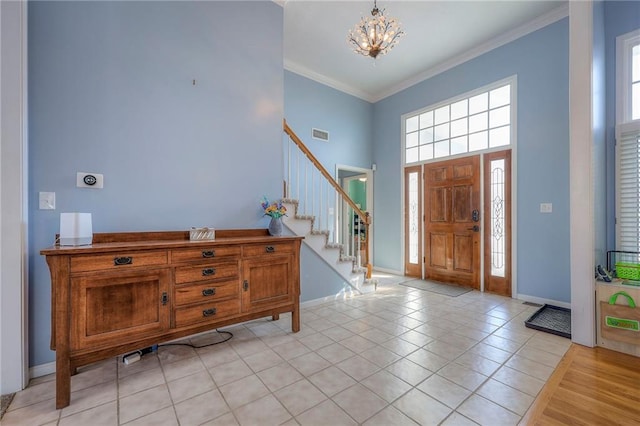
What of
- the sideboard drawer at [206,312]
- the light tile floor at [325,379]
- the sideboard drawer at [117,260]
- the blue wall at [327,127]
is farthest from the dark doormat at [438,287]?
the sideboard drawer at [117,260]

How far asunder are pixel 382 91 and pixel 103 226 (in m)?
5.51

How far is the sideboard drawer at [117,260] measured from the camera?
179cm

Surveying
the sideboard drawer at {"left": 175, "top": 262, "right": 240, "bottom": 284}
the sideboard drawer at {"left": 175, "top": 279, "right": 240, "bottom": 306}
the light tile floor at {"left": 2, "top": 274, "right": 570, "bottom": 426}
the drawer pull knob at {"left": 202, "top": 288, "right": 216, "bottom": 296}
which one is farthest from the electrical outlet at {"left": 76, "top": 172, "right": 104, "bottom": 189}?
the light tile floor at {"left": 2, "top": 274, "right": 570, "bottom": 426}

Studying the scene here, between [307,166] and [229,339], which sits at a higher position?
[307,166]

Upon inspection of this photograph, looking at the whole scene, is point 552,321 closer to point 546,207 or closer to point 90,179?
point 546,207

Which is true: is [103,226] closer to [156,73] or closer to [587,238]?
[156,73]

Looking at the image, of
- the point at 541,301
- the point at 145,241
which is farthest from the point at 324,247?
the point at 541,301

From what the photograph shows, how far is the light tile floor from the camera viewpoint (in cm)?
165

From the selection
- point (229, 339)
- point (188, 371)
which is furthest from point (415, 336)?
point (188, 371)

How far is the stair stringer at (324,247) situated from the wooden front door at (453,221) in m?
1.61

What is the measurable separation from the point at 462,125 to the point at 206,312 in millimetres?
4770

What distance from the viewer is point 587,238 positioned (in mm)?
2502

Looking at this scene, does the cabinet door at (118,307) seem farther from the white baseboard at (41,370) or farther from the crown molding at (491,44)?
the crown molding at (491,44)

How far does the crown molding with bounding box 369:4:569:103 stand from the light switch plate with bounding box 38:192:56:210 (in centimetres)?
561
